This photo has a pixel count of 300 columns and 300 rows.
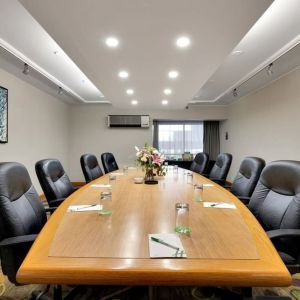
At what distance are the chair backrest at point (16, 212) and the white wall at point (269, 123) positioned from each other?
4.11 m

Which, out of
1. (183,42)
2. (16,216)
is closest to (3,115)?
(183,42)

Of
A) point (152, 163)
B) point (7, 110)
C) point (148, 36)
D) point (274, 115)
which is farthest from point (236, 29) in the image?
point (7, 110)

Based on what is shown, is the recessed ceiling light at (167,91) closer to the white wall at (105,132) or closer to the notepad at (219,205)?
the white wall at (105,132)

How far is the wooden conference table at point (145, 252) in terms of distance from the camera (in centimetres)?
80

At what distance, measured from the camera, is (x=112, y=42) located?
8.71 feet

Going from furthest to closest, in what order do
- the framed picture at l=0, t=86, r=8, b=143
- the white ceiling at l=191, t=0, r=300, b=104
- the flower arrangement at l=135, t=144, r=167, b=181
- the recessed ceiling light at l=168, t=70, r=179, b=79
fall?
Result: the framed picture at l=0, t=86, r=8, b=143, the recessed ceiling light at l=168, t=70, r=179, b=79, the flower arrangement at l=135, t=144, r=167, b=181, the white ceiling at l=191, t=0, r=300, b=104

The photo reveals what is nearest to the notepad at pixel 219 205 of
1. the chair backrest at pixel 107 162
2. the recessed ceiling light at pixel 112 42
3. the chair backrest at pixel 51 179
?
the chair backrest at pixel 51 179

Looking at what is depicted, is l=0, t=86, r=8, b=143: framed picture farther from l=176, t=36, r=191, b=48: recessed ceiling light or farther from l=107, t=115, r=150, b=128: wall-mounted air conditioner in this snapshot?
l=107, t=115, r=150, b=128: wall-mounted air conditioner

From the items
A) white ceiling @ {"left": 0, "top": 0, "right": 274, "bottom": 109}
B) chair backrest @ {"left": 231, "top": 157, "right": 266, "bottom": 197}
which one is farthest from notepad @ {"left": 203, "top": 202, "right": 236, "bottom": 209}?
white ceiling @ {"left": 0, "top": 0, "right": 274, "bottom": 109}

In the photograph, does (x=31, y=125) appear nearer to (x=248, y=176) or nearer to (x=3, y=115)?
(x=3, y=115)

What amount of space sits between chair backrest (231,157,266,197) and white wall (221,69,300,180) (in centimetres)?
207

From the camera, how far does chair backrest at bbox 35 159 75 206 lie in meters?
2.13

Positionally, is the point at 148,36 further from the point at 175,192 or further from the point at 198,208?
the point at 198,208

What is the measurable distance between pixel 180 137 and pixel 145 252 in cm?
709
